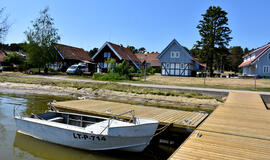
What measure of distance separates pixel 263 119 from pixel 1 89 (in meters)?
24.8

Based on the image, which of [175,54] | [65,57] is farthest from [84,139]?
[65,57]

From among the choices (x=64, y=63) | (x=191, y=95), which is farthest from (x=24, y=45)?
(x=191, y=95)

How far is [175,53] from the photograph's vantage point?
4116 centimetres

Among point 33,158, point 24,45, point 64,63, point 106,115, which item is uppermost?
point 24,45

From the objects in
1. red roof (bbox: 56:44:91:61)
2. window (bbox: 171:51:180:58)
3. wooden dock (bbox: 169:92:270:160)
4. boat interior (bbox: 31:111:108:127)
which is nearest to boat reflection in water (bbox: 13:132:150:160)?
boat interior (bbox: 31:111:108:127)

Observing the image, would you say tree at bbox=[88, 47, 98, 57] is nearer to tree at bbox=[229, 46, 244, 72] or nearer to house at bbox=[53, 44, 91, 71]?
house at bbox=[53, 44, 91, 71]

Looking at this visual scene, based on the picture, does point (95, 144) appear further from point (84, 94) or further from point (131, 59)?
point (131, 59)

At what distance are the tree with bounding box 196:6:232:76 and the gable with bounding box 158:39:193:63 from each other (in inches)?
225

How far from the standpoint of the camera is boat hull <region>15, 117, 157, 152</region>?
24.3ft

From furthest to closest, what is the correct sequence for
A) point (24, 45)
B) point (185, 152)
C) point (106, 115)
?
point (24, 45) → point (106, 115) → point (185, 152)

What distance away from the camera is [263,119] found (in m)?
9.23

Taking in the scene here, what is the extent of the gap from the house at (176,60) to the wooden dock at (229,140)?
105 ft

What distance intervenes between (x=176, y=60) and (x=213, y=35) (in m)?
9.74

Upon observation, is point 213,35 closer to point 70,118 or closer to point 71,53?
point 71,53
